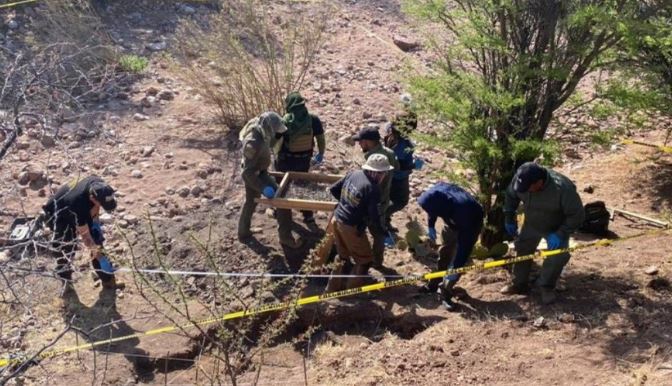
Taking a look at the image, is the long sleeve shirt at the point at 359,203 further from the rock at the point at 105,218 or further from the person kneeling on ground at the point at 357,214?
the rock at the point at 105,218

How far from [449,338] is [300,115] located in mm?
2766

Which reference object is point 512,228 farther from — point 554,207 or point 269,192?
point 269,192

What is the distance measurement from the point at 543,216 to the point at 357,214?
Answer: 1.58m

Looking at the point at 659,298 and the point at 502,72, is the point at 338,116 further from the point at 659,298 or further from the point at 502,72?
the point at 659,298

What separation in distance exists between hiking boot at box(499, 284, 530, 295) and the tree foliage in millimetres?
815

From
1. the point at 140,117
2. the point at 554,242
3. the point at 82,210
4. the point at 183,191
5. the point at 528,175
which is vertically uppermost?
the point at 528,175

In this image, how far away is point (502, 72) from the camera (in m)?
6.84

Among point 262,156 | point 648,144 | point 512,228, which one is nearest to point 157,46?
point 262,156

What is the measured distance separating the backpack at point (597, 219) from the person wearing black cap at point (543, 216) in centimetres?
150

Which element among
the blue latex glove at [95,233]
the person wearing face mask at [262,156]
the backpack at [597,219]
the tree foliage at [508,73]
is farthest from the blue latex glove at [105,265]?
the backpack at [597,219]

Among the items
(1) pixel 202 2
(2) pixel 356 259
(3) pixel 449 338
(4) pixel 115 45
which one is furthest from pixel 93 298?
(1) pixel 202 2

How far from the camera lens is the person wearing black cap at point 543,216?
616cm

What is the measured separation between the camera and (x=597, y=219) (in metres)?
7.95

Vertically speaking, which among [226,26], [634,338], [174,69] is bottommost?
[634,338]
